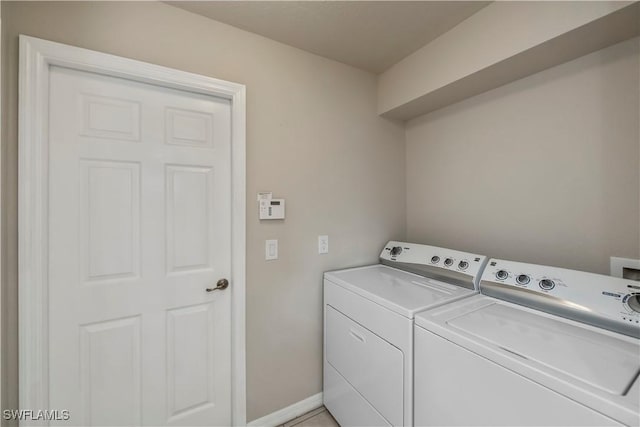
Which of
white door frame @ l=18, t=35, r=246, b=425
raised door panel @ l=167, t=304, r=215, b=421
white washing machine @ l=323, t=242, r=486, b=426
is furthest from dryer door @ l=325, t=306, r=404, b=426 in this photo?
white door frame @ l=18, t=35, r=246, b=425

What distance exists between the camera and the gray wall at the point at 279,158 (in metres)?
1.10

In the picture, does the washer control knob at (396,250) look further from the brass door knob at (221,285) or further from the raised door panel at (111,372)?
the raised door panel at (111,372)

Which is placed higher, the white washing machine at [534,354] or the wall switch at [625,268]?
the wall switch at [625,268]

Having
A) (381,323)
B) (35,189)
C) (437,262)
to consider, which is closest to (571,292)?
(437,262)

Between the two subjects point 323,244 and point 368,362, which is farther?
point 323,244

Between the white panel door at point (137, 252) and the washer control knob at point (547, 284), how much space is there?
1614 mm

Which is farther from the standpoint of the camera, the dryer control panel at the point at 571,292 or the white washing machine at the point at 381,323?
the white washing machine at the point at 381,323

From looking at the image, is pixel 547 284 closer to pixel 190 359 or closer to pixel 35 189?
pixel 190 359

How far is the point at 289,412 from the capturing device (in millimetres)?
1686

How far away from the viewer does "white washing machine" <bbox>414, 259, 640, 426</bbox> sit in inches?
27.3

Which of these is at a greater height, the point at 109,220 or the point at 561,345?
the point at 109,220

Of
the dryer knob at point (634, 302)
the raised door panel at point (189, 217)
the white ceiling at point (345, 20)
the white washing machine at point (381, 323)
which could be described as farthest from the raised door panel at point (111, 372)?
the dryer knob at point (634, 302)

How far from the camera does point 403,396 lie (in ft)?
3.79

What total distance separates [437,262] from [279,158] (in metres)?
1.21
